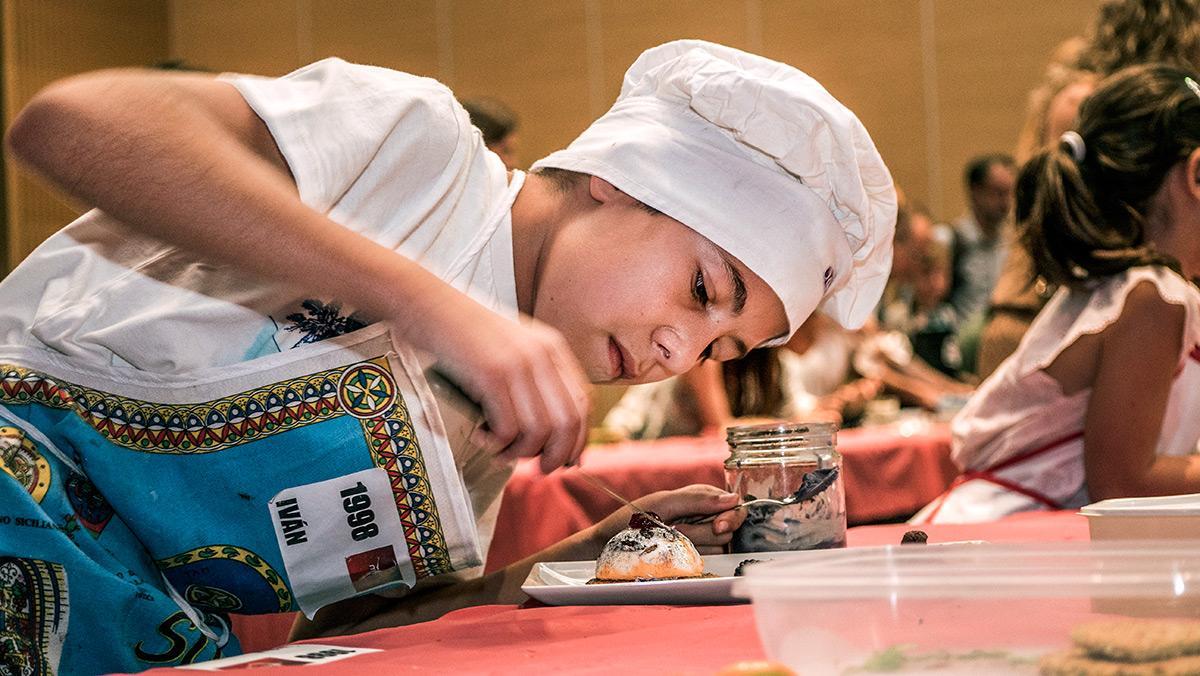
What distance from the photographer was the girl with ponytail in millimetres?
1910

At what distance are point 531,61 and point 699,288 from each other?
616 cm

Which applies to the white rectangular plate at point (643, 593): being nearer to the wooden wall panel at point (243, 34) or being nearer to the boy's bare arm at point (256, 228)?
the boy's bare arm at point (256, 228)

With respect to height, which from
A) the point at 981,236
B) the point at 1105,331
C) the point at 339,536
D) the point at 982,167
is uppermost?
the point at 339,536

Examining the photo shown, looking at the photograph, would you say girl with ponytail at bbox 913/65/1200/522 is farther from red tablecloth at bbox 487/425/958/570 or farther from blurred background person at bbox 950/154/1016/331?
blurred background person at bbox 950/154/1016/331

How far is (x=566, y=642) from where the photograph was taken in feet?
2.68

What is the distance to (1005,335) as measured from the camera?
2939 mm

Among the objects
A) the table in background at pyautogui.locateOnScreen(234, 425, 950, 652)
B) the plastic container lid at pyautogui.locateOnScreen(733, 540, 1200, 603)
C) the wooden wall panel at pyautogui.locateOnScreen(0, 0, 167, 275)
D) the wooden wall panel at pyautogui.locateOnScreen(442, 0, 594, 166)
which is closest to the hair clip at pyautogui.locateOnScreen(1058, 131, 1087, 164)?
the table in background at pyautogui.locateOnScreen(234, 425, 950, 652)

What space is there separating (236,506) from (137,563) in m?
0.10

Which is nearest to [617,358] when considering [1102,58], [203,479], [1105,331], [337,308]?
[337,308]

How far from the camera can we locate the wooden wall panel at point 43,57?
6527 mm

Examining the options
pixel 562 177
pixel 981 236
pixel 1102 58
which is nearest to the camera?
pixel 562 177

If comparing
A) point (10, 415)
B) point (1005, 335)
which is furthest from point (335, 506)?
point (1005, 335)

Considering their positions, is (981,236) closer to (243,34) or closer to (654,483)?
(654,483)

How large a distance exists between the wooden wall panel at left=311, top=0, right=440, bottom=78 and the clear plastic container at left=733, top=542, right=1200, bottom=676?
275 inches
